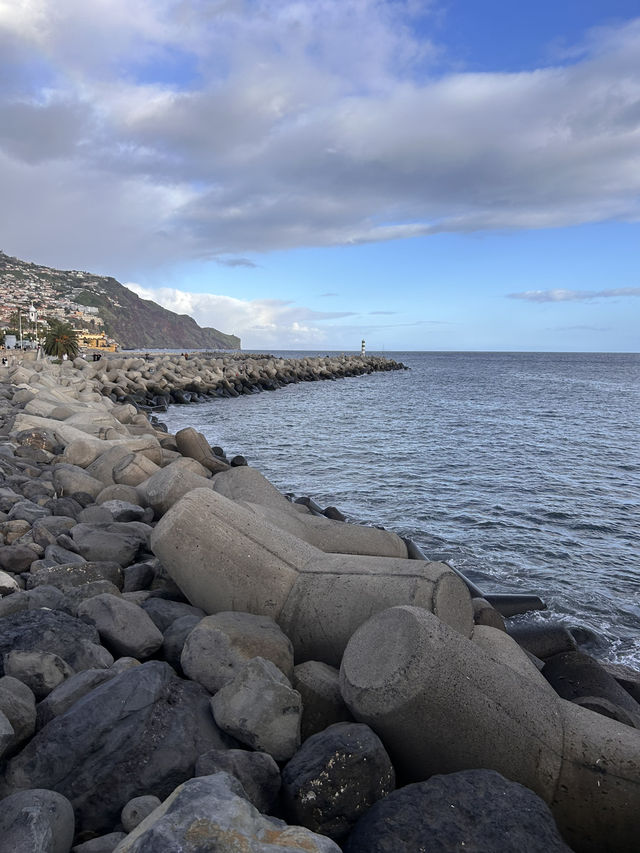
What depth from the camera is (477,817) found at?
8.18ft

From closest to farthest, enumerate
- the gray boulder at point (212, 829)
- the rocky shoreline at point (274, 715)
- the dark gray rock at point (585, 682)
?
1. the gray boulder at point (212, 829)
2. the rocky shoreline at point (274, 715)
3. the dark gray rock at point (585, 682)

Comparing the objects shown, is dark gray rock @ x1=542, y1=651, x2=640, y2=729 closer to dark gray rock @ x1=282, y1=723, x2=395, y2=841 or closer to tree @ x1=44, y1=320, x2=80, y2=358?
dark gray rock @ x1=282, y1=723, x2=395, y2=841

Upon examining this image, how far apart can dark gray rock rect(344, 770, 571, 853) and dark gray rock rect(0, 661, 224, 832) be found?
2.80ft

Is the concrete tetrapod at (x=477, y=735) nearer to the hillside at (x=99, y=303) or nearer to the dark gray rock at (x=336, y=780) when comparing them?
the dark gray rock at (x=336, y=780)

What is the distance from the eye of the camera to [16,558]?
503 centimetres

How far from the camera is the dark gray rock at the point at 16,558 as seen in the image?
16.4ft

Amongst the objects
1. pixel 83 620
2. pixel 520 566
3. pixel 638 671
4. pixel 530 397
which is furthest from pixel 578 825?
pixel 530 397

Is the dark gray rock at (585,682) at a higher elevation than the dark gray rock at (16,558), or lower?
lower

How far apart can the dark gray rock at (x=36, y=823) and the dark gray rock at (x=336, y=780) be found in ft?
2.90

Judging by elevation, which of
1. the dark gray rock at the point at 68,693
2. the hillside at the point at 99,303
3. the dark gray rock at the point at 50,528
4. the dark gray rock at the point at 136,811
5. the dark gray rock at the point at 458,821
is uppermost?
the hillside at the point at 99,303

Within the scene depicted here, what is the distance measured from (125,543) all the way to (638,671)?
504cm

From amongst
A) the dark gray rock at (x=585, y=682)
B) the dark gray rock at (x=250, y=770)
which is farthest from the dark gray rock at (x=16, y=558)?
the dark gray rock at (x=585, y=682)

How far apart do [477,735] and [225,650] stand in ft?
4.44

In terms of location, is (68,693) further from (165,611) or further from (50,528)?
(50,528)
